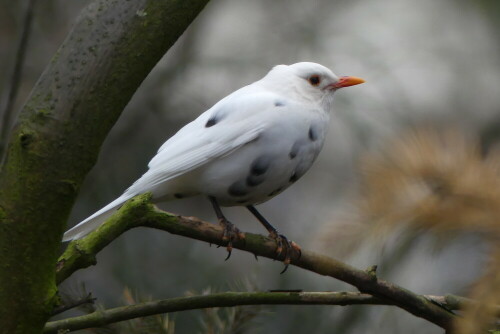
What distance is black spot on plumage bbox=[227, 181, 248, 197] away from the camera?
2604 mm

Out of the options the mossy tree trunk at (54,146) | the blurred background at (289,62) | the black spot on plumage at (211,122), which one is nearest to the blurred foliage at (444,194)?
the mossy tree trunk at (54,146)

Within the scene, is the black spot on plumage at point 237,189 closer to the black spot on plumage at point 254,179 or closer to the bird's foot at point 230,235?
the black spot on plumage at point 254,179

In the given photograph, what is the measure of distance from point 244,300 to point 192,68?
129 inches

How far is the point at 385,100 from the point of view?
192 inches

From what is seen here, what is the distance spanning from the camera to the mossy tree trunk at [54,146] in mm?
1523

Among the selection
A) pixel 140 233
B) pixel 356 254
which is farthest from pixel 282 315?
pixel 356 254

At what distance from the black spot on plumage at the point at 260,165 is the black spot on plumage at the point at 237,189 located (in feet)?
0.20

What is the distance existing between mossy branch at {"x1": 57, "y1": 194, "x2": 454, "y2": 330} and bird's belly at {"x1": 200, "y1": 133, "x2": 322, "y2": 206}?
0.47 metres

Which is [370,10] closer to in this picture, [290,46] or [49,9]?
[290,46]

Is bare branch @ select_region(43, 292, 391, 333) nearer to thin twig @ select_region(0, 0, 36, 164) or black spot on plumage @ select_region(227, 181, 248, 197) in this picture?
black spot on plumage @ select_region(227, 181, 248, 197)

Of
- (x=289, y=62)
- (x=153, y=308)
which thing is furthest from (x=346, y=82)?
(x=289, y=62)

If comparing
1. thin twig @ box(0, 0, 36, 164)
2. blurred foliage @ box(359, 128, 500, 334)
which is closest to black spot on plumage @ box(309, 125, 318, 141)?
thin twig @ box(0, 0, 36, 164)

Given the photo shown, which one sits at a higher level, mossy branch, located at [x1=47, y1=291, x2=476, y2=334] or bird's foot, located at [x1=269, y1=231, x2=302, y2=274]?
bird's foot, located at [x1=269, y1=231, x2=302, y2=274]

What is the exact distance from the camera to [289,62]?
16.4ft
